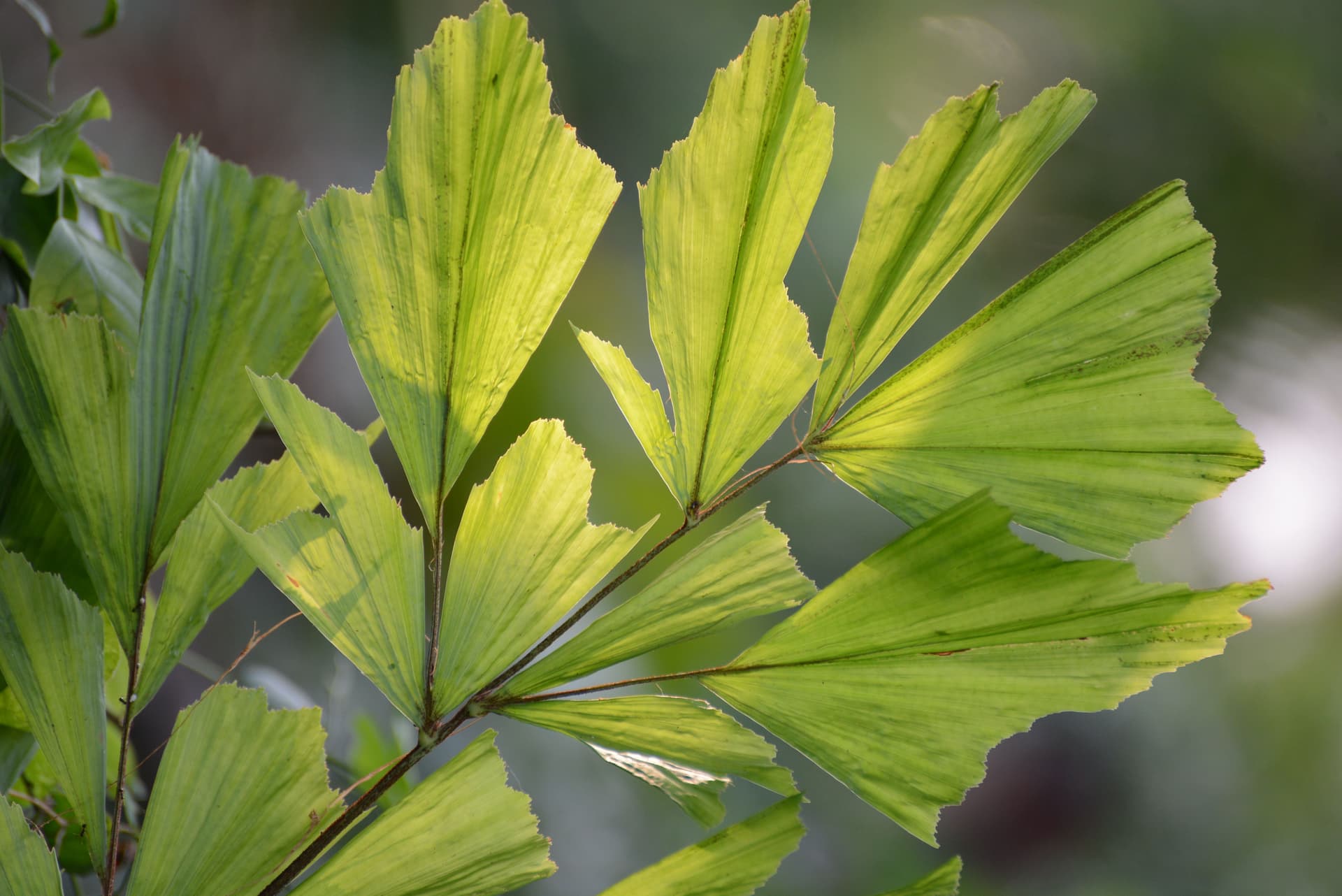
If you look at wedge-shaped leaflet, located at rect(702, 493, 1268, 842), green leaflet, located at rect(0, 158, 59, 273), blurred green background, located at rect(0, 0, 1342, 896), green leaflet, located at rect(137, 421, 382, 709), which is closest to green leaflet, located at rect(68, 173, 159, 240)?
green leaflet, located at rect(0, 158, 59, 273)

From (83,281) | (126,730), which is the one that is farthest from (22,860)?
(83,281)

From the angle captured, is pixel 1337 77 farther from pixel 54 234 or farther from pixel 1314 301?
pixel 54 234

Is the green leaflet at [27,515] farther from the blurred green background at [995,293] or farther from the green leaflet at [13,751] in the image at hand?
the blurred green background at [995,293]

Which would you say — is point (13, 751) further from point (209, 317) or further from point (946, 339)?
point (946, 339)

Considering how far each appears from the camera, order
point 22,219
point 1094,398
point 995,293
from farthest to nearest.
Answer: point 995,293, point 22,219, point 1094,398

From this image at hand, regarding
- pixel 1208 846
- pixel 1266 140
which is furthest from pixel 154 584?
pixel 1266 140
